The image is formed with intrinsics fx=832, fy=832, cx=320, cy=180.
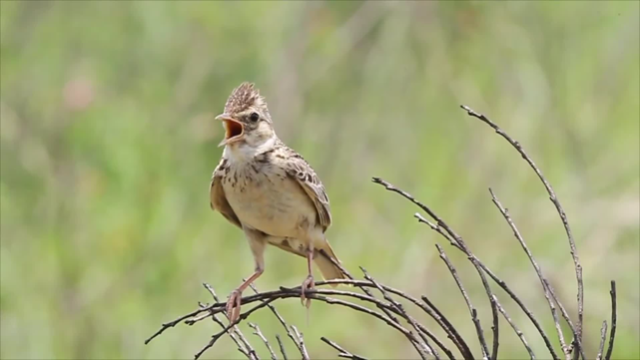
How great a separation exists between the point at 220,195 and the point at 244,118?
216mm

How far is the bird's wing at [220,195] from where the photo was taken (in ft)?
6.70

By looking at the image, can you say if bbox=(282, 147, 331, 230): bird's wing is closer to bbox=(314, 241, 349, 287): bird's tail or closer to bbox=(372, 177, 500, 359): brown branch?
bbox=(314, 241, 349, 287): bird's tail

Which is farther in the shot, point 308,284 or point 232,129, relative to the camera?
point 232,129

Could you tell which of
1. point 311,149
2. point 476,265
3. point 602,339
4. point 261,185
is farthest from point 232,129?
point 311,149

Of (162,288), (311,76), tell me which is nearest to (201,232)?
(162,288)

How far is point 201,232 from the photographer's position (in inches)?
128

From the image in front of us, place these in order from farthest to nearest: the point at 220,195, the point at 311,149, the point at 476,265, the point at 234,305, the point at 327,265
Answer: the point at 311,149 → the point at 327,265 → the point at 220,195 → the point at 234,305 → the point at 476,265

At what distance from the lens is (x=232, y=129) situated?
6.73ft

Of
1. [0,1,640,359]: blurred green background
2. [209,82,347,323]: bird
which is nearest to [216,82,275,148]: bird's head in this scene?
[209,82,347,323]: bird

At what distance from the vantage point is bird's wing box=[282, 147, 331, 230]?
2.04m

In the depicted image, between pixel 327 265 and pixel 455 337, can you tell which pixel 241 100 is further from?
pixel 455 337

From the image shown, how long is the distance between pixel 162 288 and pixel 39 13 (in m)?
1.21

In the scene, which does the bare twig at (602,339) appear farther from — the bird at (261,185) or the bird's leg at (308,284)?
the bird at (261,185)

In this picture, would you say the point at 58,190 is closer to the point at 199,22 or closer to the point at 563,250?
the point at 199,22
